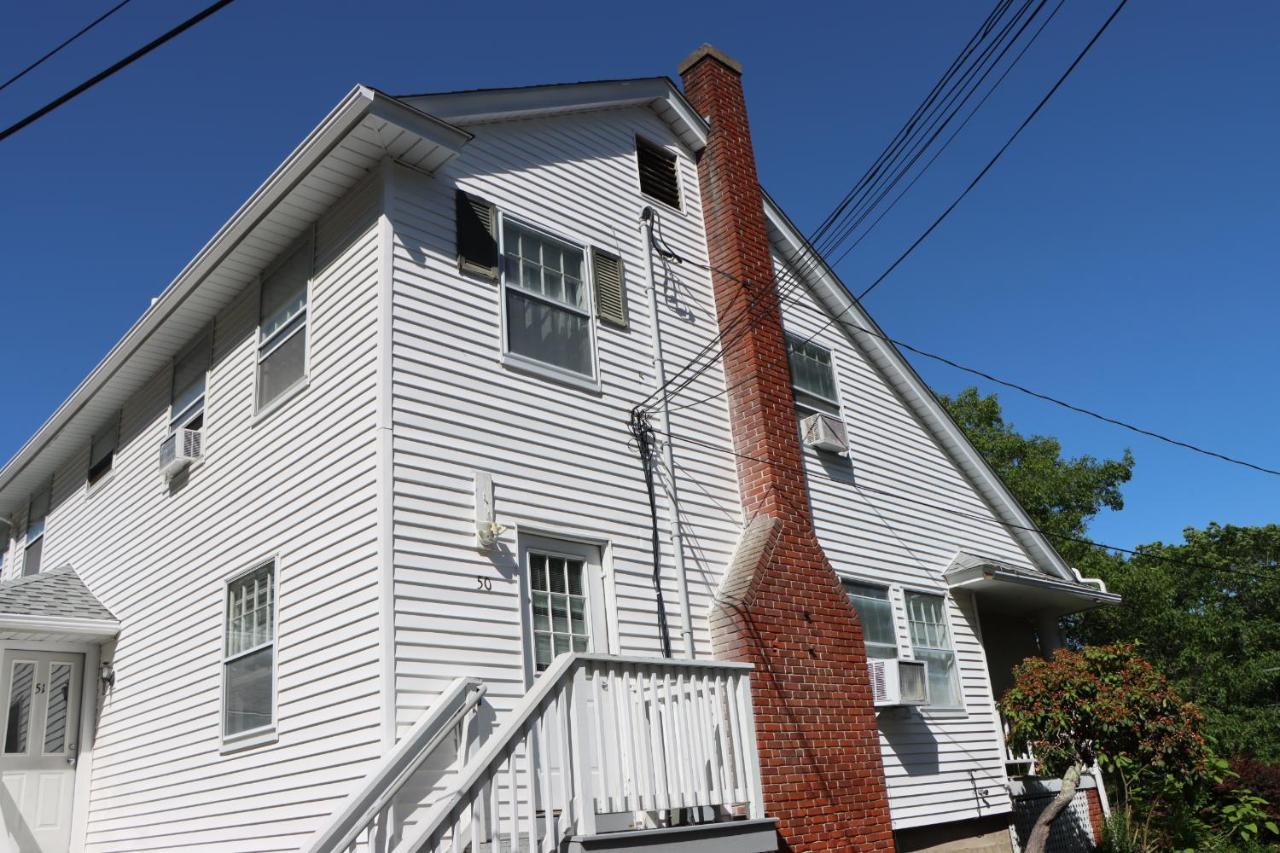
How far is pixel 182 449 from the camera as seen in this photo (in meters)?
11.0

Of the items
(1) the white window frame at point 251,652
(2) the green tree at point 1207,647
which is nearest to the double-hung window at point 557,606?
(1) the white window frame at point 251,652

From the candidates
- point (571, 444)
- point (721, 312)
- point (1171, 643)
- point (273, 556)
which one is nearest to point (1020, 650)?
point (721, 312)

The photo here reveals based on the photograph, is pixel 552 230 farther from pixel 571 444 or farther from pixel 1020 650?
pixel 1020 650

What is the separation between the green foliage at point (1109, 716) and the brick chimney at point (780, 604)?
7.38ft

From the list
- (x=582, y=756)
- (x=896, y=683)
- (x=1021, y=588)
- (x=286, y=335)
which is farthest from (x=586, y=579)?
(x=1021, y=588)

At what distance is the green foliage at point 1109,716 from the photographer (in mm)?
11672

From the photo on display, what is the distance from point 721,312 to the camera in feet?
40.8

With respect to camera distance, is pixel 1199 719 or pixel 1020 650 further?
pixel 1020 650

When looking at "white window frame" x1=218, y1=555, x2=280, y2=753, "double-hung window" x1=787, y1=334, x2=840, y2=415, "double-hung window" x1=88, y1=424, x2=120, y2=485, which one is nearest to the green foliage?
"double-hung window" x1=787, y1=334, x2=840, y2=415

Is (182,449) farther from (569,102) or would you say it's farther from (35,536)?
(35,536)

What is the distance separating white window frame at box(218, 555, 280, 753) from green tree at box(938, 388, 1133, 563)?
2408 centimetres

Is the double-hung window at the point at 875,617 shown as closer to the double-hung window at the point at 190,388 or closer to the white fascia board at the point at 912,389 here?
the white fascia board at the point at 912,389

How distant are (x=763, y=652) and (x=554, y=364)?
130 inches

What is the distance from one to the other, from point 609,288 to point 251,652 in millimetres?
4805
